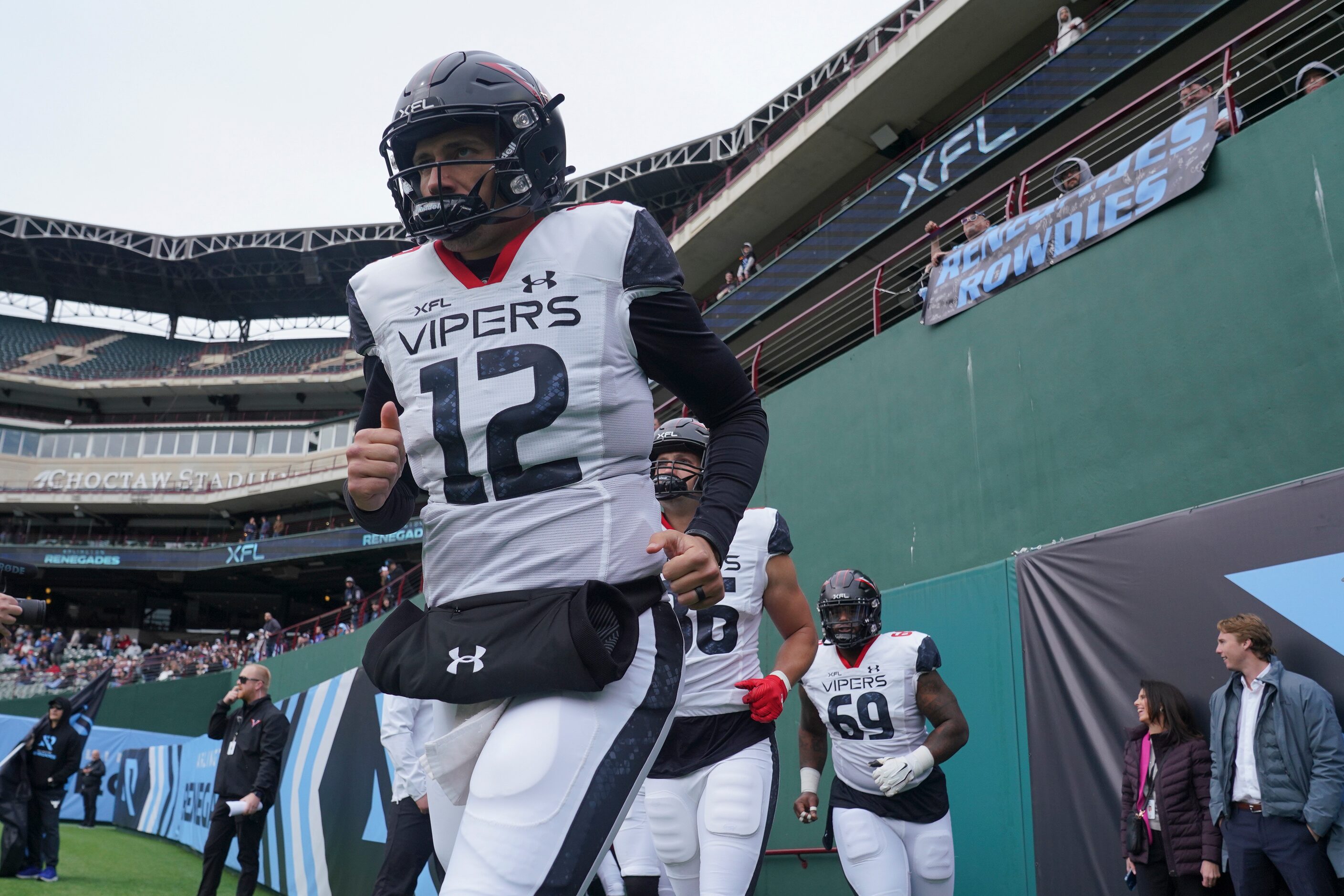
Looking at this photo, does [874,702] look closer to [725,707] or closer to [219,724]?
[725,707]

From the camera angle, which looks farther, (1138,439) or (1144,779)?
(1138,439)

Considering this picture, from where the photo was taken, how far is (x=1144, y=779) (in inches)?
209

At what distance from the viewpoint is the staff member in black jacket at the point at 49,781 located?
10000mm

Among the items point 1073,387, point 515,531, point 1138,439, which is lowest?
point 515,531

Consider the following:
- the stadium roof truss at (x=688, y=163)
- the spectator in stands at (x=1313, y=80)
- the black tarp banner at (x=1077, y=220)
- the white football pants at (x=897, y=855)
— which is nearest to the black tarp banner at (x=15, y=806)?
the white football pants at (x=897, y=855)

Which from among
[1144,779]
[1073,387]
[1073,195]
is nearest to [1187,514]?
[1144,779]

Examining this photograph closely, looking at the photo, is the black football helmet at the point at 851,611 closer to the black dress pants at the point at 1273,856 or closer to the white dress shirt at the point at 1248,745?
the white dress shirt at the point at 1248,745

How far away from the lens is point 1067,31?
1527 cm

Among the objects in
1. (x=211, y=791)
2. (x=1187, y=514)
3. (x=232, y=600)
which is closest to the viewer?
(x=1187, y=514)

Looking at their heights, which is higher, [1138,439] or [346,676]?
[1138,439]

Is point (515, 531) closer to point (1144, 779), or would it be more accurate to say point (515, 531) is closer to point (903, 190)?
point (1144, 779)

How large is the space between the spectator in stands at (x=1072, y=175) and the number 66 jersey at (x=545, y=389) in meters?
7.30

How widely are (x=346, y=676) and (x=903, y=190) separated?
40.8ft

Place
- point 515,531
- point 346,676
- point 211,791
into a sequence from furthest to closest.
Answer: point 211,791, point 346,676, point 515,531
